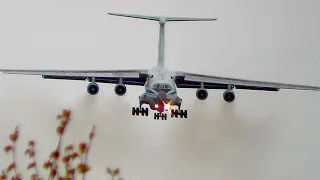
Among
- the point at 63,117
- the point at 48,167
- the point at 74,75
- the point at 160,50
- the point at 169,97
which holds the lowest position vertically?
the point at 48,167

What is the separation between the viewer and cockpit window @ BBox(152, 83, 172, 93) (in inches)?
1147

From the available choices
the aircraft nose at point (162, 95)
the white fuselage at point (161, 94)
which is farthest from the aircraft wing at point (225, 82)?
the aircraft nose at point (162, 95)

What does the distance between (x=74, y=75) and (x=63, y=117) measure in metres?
23.8

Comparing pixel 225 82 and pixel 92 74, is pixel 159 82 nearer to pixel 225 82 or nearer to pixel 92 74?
pixel 92 74

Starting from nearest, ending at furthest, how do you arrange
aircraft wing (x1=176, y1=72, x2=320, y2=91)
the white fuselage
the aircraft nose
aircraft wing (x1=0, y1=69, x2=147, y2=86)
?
1. the aircraft nose
2. the white fuselage
3. aircraft wing (x1=0, y1=69, x2=147, y2=86)
4. aircraft wing (x1=176, y1=72, x2=320, y2=91)

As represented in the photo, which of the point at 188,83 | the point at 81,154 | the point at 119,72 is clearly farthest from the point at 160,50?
the point at 81,154

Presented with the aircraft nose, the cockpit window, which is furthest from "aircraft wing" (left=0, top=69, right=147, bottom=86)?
the aircraft nose

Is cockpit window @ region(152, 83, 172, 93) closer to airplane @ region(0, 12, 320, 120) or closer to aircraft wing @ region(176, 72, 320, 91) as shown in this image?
airplane @ region(0, 12, 320, 120)

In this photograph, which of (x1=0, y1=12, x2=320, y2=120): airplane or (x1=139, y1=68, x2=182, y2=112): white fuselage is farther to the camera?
(x1=0, y1=12, x2=320, y2=120): airplane

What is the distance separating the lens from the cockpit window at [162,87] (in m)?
29.1

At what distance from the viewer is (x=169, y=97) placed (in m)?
29.0

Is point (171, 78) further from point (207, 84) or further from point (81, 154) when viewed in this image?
point (81, 154)

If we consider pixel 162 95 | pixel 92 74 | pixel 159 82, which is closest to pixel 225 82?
pixel 159 82

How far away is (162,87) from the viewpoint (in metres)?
29.1
